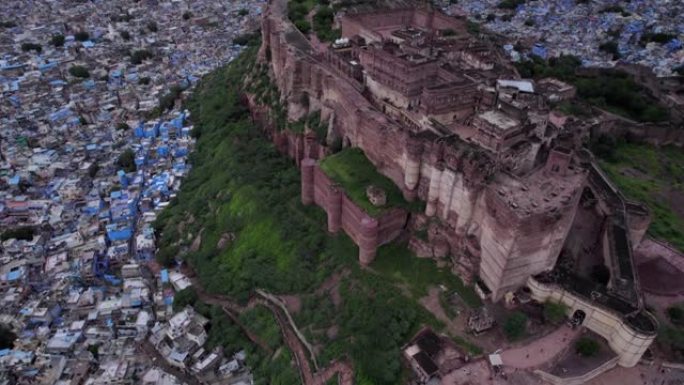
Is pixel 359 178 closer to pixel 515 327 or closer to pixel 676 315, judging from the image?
pixel 515 327

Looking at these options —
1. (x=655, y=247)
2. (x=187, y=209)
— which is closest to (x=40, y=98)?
(x=187, y=209)

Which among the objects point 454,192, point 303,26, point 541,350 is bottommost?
point 541,350

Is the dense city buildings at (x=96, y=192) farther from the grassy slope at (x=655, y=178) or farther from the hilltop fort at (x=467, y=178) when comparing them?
the grassy slope at (x=655, y=178)

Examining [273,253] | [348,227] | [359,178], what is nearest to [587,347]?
[348,227]

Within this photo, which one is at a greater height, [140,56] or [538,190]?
[538,190]

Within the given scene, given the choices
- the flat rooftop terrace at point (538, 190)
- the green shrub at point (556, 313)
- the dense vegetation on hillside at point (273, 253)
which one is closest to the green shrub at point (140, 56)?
the dense vegetation on hillside at point (273, 253)

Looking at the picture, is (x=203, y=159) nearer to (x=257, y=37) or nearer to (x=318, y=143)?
(x=318, y=143)

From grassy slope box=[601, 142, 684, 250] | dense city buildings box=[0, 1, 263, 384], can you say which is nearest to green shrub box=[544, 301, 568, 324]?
grassy slope box=[601, 142, 684, 250]
